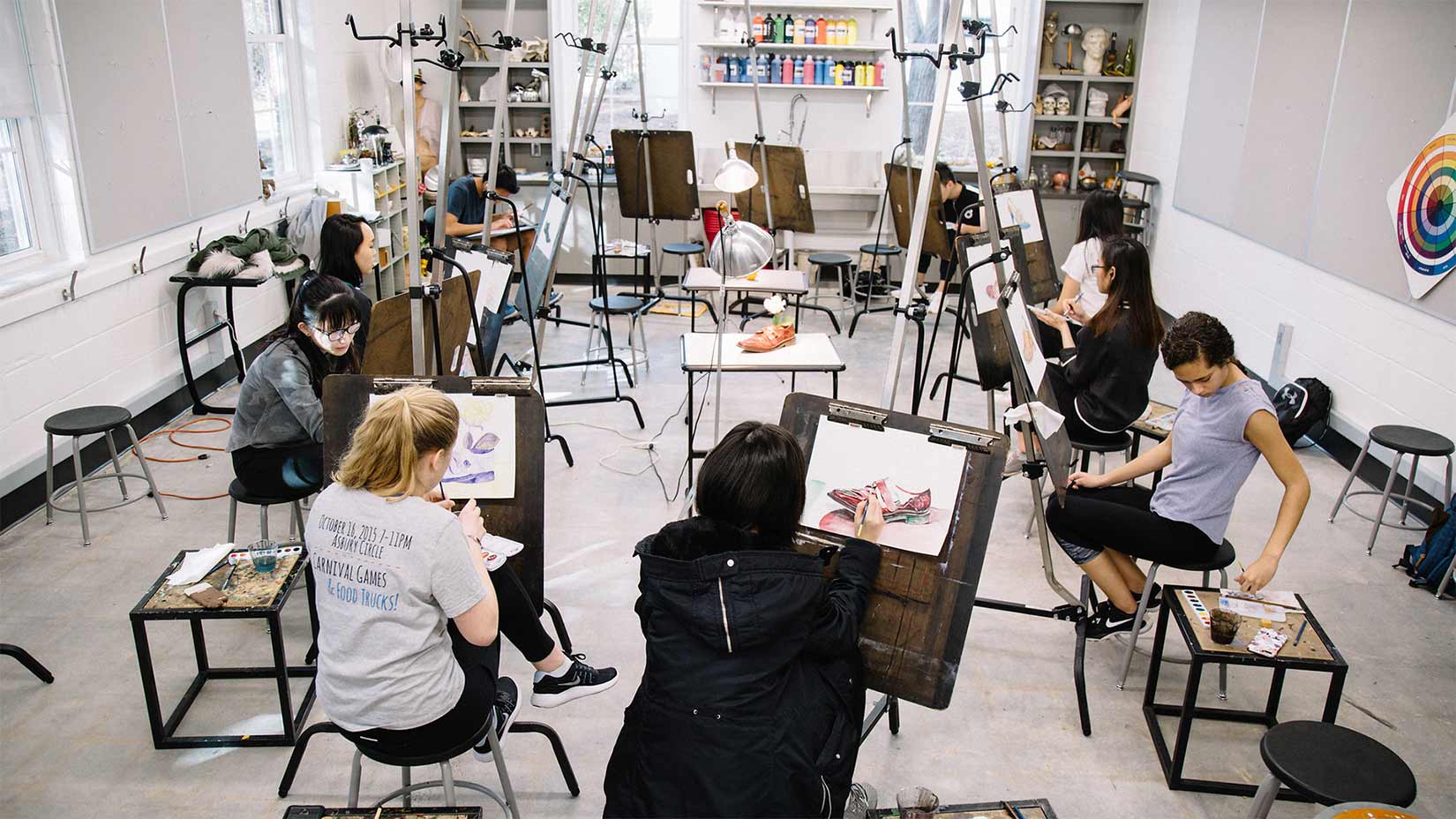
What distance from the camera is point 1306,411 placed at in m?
4.99

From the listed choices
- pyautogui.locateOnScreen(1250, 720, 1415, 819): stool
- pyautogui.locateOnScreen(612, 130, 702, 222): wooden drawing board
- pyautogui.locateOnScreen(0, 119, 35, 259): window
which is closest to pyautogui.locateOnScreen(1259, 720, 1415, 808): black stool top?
pyautogui.locateOnScreen(1250, 720, 1415, 819): stool

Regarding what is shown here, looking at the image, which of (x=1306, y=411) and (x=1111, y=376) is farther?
(x=1306, y=411)

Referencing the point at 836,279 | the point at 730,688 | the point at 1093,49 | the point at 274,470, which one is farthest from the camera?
the point at 836,279

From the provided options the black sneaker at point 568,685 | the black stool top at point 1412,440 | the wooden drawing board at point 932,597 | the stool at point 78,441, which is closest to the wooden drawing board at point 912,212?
the black stool top at point 1412,440

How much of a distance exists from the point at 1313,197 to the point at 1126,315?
2.32m

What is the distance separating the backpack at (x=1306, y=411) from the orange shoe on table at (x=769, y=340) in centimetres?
252

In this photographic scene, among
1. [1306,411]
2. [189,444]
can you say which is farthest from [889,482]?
[189,444]

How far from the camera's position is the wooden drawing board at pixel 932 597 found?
226 centimetres

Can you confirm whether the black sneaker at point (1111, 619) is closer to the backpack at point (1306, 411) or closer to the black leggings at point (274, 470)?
the backpack at point (1306, 411)

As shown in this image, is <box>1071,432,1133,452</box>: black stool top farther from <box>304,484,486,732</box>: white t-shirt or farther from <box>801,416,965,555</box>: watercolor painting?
<box>304,484,486,732</box>: white t-shirt

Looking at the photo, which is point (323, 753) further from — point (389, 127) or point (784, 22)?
point (784, 22)

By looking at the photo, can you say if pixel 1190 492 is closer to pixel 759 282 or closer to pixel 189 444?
pixel 759 282

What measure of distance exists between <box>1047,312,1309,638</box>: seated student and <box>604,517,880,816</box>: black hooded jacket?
1445 mm

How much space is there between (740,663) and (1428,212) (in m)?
3.98
